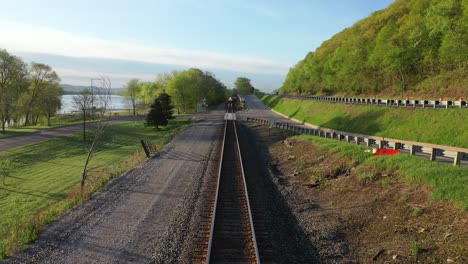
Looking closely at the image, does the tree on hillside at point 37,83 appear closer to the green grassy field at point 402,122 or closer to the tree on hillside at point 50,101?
the tree on hillside at point 50,101

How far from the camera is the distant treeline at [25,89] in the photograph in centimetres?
6584

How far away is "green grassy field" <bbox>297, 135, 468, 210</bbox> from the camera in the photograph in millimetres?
12290

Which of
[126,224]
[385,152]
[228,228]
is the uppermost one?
[385,152]

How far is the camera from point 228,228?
13.0m

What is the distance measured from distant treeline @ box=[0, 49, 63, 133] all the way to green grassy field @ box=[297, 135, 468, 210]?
60935mm

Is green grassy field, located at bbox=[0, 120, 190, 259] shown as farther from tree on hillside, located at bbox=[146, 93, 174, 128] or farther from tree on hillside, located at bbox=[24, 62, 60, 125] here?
tree on hillside, located at bbox=[24, 62, 60, 125]

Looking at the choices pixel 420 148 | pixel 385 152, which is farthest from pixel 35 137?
pixel 420 148

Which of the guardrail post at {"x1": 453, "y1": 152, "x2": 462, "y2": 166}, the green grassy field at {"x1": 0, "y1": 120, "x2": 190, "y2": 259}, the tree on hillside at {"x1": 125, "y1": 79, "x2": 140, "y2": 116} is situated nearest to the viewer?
the guardrail post at {"x1": 453, "y1": 152, "x2": 462, "y2": 166}

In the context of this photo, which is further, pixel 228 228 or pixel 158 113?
pixel 158 113

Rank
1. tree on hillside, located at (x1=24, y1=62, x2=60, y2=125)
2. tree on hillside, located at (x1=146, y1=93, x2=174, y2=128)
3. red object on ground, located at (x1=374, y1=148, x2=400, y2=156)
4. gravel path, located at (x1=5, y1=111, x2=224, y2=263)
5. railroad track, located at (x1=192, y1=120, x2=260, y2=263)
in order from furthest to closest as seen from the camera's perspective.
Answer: tree on hillside, located at (x1=24, y1=62, x2=60, y2=125)
tree on hillside, located at (x1=146, y1=93, x2=174, y2=128)
red object on ground, located at (x1=374, y1=148, x2=400, y2=156)
gravel path, located at (x1=5, y1=111, x2=224, y2=263)
railroad track, located at (x1=192, y1=120, x2=260, y2=263)

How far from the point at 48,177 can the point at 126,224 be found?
1915 centimetres

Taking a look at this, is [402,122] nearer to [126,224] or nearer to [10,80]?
[126,224]

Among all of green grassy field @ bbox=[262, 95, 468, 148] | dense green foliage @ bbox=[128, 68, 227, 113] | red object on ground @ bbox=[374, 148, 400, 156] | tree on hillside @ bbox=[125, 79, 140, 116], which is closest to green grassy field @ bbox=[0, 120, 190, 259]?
red object on ground @ bbox=[374, 148, 400, 156]

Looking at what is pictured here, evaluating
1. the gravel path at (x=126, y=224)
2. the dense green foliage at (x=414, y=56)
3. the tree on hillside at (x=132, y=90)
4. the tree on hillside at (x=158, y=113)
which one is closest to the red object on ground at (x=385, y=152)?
the gravel path at (x=126, y=224)
